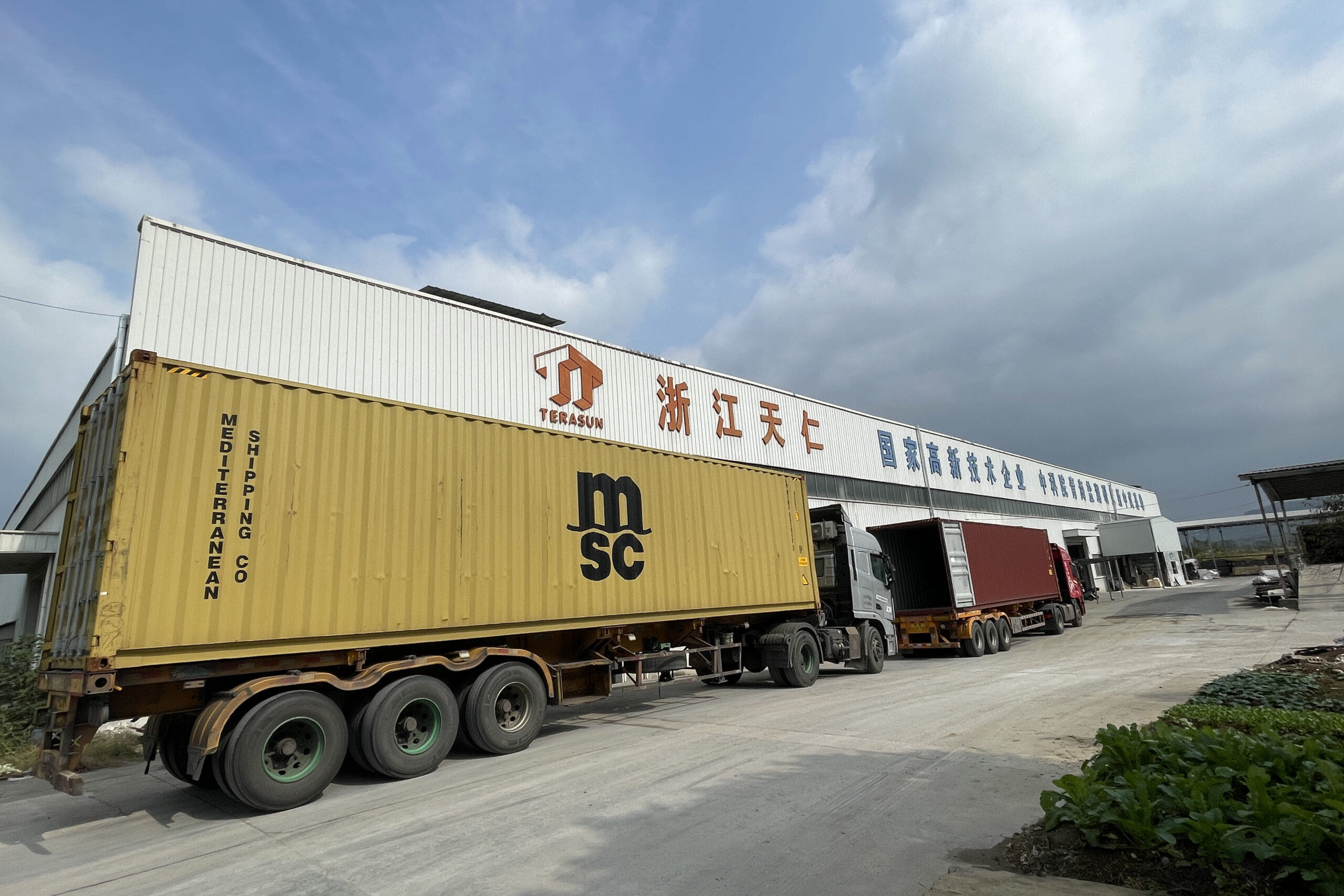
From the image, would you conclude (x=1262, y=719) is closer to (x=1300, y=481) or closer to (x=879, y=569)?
(x=879, y=569)

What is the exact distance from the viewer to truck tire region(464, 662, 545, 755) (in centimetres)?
805

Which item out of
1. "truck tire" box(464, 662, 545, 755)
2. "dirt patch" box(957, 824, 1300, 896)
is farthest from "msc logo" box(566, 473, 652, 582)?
"dirt patch" box(957, 824, 1300, 896)

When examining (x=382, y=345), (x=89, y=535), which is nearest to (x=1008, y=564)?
(x=382, y=345)

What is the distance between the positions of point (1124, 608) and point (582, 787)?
35.5 metres

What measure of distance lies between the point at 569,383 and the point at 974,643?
1228 cm

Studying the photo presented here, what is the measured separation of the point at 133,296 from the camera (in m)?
10.9

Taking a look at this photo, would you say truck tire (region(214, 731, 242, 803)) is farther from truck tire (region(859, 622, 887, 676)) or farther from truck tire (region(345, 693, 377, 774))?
truck tire (region(859, 622, 887, 676))

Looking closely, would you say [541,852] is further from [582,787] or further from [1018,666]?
[1018,666]

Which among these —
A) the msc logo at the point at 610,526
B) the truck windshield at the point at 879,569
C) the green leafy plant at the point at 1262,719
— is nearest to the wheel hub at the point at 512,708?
the msc logo at the point at 610,526

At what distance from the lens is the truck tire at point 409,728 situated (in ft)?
23.4

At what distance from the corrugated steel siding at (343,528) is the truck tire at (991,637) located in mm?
11523

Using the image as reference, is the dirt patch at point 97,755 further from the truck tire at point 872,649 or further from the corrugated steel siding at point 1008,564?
the corrugated steel siding at point 1008,564

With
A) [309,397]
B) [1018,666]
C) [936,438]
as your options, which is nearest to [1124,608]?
[936,438]

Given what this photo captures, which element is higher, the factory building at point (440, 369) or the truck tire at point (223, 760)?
the factory building at point (440, 369)
